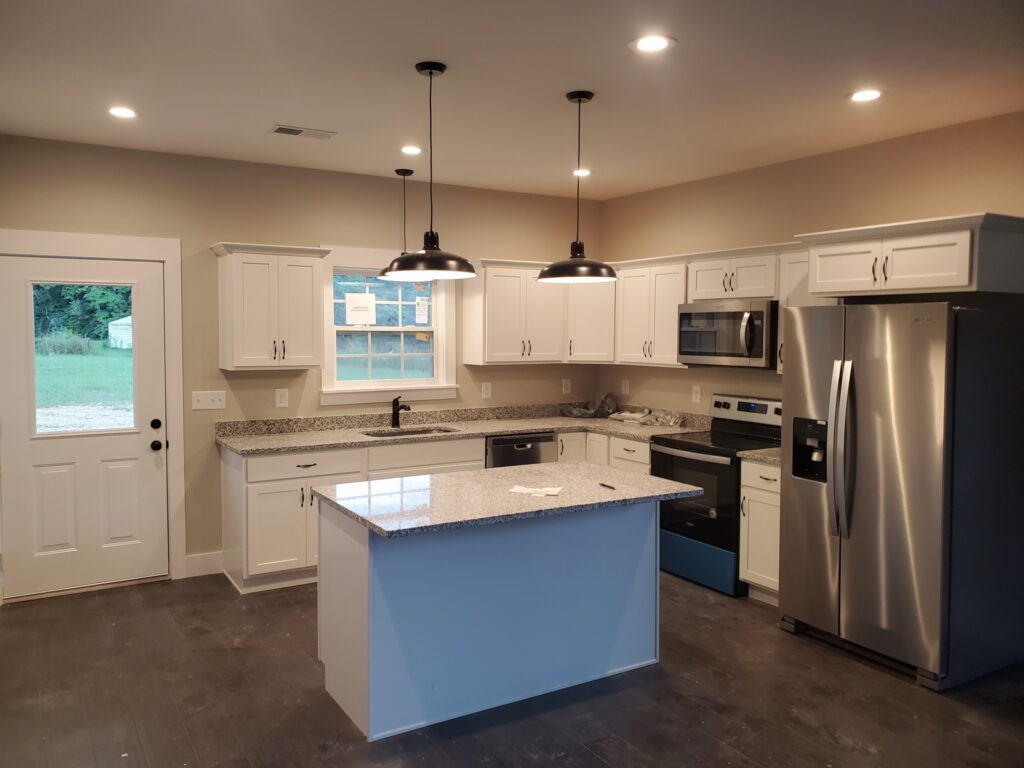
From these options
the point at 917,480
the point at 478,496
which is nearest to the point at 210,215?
the point at 478,496

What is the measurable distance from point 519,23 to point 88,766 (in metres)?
3.05

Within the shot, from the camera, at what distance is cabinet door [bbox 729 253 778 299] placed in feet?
15.2

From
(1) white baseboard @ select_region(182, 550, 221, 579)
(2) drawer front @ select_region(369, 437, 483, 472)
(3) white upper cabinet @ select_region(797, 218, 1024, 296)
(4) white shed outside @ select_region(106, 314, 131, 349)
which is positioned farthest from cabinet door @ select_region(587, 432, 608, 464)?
(4) white shed outside @ select_region(106, 314, 131, 349)

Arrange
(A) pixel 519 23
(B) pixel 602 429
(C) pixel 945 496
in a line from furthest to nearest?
(B) pixel 602 429 → (C) pixel 945 496 → (A) pixel 519 23

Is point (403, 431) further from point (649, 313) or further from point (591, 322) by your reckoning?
point (649, 313)

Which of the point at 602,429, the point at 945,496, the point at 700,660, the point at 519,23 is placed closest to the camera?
the point at 519,23

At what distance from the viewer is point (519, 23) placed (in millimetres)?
2709

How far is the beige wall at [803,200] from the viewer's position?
3838 millimetres

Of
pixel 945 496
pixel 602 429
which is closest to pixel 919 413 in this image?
pixel 945 496

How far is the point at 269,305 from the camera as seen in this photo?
4.72 m

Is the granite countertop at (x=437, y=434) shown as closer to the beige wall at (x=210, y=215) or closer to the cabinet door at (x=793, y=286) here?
the beige wall at (x=210, y=215)

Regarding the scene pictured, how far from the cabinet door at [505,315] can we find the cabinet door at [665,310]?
95cm

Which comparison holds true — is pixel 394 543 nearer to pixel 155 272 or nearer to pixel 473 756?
pixel 473 756

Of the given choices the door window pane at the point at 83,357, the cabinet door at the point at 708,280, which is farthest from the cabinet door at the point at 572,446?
the door window pane at the point at 83,357
